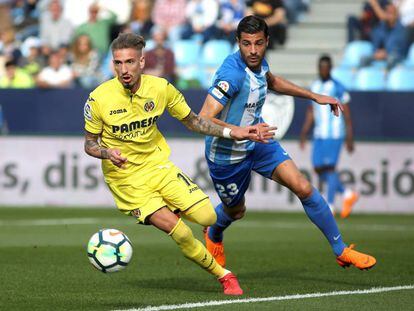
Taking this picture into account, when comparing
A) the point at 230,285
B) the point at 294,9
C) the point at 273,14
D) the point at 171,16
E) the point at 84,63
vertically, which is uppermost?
the point at 230,285

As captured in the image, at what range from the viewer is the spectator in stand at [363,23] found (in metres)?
22.0

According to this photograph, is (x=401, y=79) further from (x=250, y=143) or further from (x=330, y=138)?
(x=250, y=143)

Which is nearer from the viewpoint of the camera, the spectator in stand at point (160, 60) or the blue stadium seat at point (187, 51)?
the spectator in stand at point (160, 60)

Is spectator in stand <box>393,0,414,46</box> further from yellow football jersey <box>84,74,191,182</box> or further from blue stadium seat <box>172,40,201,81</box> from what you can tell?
yellow football jersey <box>84,74,191,182</box>

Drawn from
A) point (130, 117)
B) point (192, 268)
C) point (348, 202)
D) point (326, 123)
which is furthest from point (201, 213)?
point (326, 123)

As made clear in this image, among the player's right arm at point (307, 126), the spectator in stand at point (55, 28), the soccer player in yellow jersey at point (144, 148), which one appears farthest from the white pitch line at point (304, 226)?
the spectator in stand at point (55, 28)

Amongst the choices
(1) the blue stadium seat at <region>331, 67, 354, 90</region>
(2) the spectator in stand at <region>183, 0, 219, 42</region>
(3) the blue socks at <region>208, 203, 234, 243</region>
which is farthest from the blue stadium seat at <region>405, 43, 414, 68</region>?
(3) the blue socks at <region>208, 203, 234, 243</region>

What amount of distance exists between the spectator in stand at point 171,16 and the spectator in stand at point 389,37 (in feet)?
14.5

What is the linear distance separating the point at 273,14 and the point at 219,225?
11359mm

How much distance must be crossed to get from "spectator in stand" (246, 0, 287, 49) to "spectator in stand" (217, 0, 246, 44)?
0.40 meters

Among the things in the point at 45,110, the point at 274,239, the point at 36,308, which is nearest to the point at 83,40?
the point at 45,110

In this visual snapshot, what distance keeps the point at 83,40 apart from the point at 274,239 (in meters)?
9.07

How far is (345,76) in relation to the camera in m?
21.3

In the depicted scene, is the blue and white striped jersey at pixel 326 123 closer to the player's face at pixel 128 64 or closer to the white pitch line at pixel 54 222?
the white pitch line at pixel 54 222
